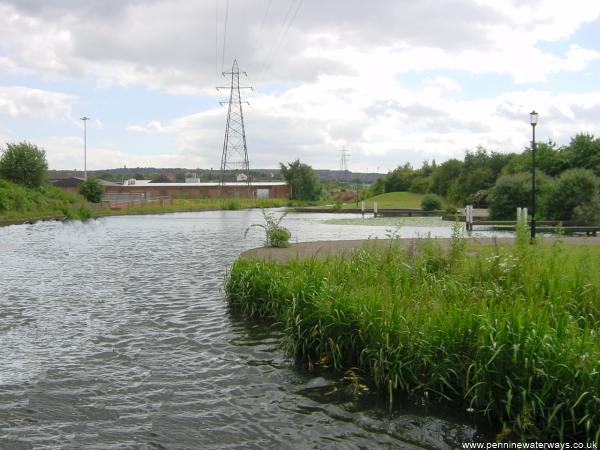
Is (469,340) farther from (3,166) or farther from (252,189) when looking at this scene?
(252,189)

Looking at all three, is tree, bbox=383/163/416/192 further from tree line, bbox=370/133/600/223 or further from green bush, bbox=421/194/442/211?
green bush, bbox=421/194/442/211

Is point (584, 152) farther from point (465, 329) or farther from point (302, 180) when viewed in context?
point (302, 180)

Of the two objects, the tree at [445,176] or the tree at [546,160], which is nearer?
the tree at [546,160]

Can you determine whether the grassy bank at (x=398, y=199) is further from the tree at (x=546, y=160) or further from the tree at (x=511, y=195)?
the tree at (x=511, y=195)

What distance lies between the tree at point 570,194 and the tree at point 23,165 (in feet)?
149

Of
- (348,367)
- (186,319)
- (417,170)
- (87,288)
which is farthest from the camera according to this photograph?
(417,170)

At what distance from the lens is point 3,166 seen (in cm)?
5550

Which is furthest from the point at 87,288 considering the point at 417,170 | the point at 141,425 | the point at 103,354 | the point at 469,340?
the point at 417,170

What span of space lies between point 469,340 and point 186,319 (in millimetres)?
5755

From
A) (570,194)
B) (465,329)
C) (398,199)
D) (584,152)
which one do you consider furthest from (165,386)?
(398,199)

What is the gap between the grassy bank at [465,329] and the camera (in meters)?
5.18

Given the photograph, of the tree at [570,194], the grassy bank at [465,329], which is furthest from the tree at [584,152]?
the grassy bank at [465,329]

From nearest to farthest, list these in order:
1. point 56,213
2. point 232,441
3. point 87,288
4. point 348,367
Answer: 1. point 232,441
2. point 348,367
3. point 87,288
4. point 56,213

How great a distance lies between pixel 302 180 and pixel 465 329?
87705 mm
